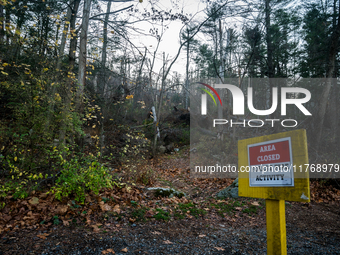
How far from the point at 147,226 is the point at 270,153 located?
2988 millimetres

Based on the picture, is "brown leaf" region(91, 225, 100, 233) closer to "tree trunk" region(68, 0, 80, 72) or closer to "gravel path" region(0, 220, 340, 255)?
"gravel path" region(0, 220, 340, 255)

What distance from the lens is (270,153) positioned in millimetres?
1945

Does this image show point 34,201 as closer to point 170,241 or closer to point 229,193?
point 170,241

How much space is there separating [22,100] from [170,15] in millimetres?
6225

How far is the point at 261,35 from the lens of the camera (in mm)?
10492

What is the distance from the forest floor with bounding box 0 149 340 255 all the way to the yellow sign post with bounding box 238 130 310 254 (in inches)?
69.5

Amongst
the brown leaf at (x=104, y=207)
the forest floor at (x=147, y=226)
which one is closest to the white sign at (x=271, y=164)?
the forest floor at (x=147, y=226)

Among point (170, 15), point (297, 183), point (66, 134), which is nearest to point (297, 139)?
point (297, 183)

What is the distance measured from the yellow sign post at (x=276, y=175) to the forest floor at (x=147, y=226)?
1766 millimetres

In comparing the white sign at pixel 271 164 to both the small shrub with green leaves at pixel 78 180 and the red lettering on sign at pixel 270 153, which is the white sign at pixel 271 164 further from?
the small shrub with green leaves at pixel 78 180

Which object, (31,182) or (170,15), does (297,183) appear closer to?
(31,182)

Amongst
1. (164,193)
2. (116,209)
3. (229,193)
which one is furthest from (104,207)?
(229,193)

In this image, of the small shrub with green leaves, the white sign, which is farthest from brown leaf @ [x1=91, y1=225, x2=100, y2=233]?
the white sign

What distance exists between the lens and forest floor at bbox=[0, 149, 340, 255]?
321 cm
